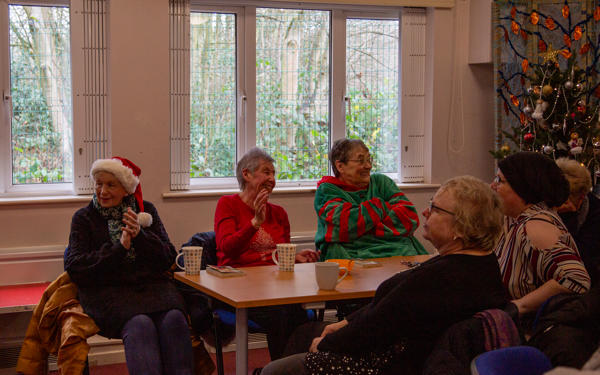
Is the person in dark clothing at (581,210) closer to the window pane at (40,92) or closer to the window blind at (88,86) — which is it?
→ the window blind at (88,86)

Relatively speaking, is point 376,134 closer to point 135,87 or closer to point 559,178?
point 135,87

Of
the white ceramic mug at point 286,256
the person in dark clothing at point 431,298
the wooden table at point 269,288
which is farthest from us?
the white ceramic mug at point 286,256

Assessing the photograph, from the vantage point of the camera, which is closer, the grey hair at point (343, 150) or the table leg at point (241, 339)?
the table leg at point (241, 339)

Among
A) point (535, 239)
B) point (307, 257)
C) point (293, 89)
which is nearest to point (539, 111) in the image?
point (293, 89)

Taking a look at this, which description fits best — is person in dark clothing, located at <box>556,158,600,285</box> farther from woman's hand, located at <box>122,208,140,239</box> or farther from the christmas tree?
woman's hand, located at <box>122,208,140,239</box>

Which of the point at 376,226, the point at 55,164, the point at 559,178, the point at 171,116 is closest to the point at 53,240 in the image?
the point at 55,164

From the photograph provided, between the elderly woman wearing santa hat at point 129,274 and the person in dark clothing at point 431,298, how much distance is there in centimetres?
92

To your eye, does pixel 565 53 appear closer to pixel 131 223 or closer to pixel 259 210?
pixel 259 210

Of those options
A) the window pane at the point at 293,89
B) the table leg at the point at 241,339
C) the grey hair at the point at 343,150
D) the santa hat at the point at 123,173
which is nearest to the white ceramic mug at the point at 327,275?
the table leg at the point at 241,339

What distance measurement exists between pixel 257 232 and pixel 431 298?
1.69 meters

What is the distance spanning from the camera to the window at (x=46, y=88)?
411 cm

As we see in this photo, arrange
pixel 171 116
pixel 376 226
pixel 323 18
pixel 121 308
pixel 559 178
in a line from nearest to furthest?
pixel 559 178
pixel 121 308
pixel 376 226
pixel 171 116
pixel 323 18

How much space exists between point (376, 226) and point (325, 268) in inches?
42.8

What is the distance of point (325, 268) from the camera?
104 inches
